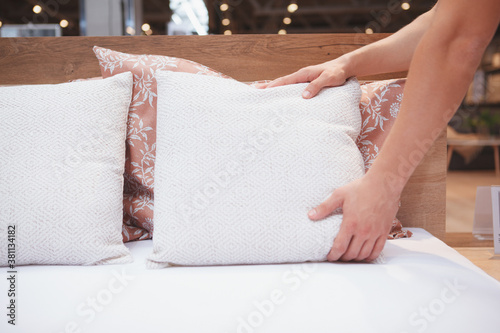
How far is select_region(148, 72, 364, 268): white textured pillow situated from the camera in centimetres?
73

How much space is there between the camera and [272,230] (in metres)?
0.73

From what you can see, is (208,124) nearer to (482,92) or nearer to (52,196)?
(52,196)

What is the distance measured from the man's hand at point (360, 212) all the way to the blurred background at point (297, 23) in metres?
2.46

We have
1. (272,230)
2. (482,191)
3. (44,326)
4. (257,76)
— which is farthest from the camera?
(257,76)

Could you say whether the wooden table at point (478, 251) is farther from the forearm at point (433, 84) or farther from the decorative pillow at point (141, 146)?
the decorative pillow at point (141, 146)

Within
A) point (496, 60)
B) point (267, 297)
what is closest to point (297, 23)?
point (496, 60)

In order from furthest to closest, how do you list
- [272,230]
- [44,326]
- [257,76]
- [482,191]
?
1. [257,76]
2. [482,191]
3. [272,230]
4. [44,326]

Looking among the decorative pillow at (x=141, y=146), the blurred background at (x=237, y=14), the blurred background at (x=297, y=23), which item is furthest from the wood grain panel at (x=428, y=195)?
the blurred background at (x=237, y=14)

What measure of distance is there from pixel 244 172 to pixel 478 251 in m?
0.72

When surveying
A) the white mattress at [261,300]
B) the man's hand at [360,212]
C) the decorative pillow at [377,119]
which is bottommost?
the white mattress at [261,300]

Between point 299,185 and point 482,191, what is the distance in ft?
2.26

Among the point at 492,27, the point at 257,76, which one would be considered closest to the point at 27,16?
the point at 257,76

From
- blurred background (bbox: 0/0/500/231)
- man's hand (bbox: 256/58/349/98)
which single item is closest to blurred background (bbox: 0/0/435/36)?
blurred background (bbox: 0/0/500/231)

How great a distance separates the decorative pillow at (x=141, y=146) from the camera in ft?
3.08
